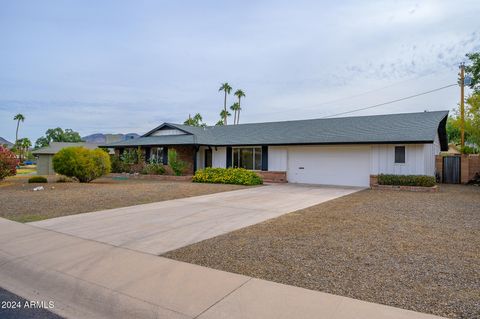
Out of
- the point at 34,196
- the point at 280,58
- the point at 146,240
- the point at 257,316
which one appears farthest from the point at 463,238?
the point at 280,58

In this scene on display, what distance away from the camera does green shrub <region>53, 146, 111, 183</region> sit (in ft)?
61.2

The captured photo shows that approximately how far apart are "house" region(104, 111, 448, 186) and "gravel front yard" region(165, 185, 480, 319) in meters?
8.51

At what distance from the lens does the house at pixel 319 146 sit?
672 inches

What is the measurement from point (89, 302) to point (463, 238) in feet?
22.4

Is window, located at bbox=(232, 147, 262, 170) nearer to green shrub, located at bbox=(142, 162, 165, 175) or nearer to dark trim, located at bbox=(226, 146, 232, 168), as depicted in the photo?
dark trim, located at bbox=(226, 146, 232, 168)

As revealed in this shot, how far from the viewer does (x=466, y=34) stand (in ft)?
54.4

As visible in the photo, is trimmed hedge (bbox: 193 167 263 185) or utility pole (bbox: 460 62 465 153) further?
utility pole (bbox: 460 62 465 153)

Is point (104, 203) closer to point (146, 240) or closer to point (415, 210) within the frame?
point (146, 240)

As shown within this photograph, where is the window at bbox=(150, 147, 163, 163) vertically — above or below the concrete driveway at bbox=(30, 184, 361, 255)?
above

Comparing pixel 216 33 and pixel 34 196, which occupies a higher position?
pixel 216 33

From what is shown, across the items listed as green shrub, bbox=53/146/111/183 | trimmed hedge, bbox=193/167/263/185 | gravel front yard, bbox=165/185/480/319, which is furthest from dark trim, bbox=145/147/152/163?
gravel front yard, bbox=165/185/480/319

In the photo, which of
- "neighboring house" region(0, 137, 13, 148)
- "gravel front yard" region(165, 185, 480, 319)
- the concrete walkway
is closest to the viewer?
the concrete walkway

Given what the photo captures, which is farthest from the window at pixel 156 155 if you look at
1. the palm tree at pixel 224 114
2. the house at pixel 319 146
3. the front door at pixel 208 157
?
the palm tree at pixel 224 114

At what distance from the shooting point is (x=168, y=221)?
820 centimetres
